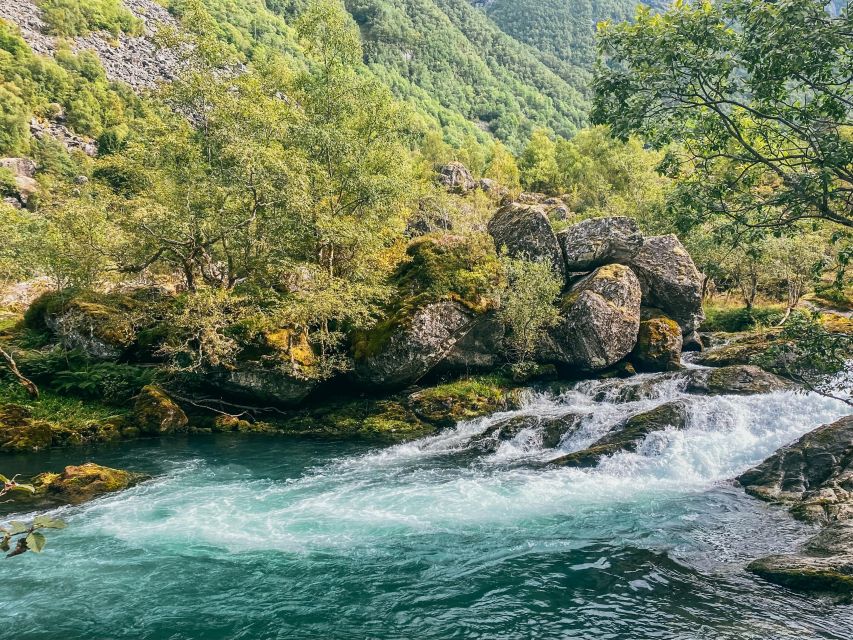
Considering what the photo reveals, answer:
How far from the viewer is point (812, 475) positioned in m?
15.1

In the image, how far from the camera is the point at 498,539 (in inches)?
505

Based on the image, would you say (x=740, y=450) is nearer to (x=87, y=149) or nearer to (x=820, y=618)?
(x=820, y=618)

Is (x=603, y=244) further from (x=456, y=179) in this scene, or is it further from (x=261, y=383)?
(x=456, y=179)

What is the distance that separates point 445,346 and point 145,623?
59.2 feet

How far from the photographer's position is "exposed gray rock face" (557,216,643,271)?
30312 mm

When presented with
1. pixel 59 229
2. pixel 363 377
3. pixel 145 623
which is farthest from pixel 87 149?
pixel 145 623

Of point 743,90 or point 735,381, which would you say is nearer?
point 743,90

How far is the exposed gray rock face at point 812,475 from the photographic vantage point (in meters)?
13.4

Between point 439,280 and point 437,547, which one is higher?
point 439,280

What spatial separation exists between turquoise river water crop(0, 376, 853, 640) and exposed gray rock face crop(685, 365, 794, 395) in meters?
1.71

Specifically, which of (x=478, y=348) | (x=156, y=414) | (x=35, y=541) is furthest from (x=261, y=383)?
(x=35, y=541)

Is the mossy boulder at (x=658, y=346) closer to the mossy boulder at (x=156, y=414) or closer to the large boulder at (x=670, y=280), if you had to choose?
the large boulder at (x=670, y=280)

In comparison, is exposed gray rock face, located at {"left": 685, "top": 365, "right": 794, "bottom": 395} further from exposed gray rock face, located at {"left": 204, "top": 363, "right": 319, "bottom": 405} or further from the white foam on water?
exposed gray rock face, located at {"left": 204, "top": 363, "right": 319, "bottom": 405}

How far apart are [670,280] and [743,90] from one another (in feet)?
75.8
